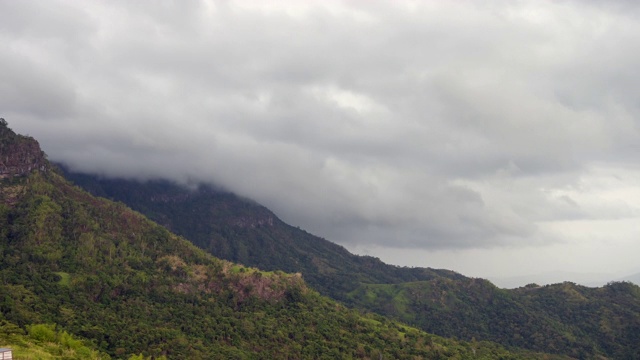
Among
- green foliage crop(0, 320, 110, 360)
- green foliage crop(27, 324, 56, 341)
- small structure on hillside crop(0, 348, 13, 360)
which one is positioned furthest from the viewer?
green foliage crop(27, 324, 56, 341)

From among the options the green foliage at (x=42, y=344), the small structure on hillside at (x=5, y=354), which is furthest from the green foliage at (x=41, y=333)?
the small structure on hillside at (x=5, y=354)

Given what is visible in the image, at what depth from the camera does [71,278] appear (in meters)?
187

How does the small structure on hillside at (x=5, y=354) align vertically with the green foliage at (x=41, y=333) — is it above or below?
above

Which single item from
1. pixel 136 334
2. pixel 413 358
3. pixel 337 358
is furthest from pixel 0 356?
pixel 413 358

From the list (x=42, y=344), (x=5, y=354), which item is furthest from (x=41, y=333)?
(x=5, y=354)

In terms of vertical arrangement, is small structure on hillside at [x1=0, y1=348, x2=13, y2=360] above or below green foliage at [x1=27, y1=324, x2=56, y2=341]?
above

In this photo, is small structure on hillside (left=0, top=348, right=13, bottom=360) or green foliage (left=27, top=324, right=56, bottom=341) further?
green foliage (left=27, top=324, right=56, bottom=341)

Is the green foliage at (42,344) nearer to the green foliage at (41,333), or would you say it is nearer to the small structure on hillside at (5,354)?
the green foliage at (41,333)

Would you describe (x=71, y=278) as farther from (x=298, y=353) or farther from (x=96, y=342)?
(x=298, y=353)

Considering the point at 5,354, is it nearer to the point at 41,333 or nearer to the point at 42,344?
the point at 42,344

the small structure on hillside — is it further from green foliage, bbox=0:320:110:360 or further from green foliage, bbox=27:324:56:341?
green foliage, bbox=27:324:56:341

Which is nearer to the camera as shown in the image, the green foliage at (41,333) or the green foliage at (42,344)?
the green foliage at (42,344)

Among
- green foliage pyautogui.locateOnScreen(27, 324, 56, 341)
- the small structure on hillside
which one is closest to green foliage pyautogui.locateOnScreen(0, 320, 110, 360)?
green foliage pyautogui.locateOnScreen(27, 324, 56, 341)

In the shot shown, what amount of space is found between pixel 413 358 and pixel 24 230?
16986 centimetres
